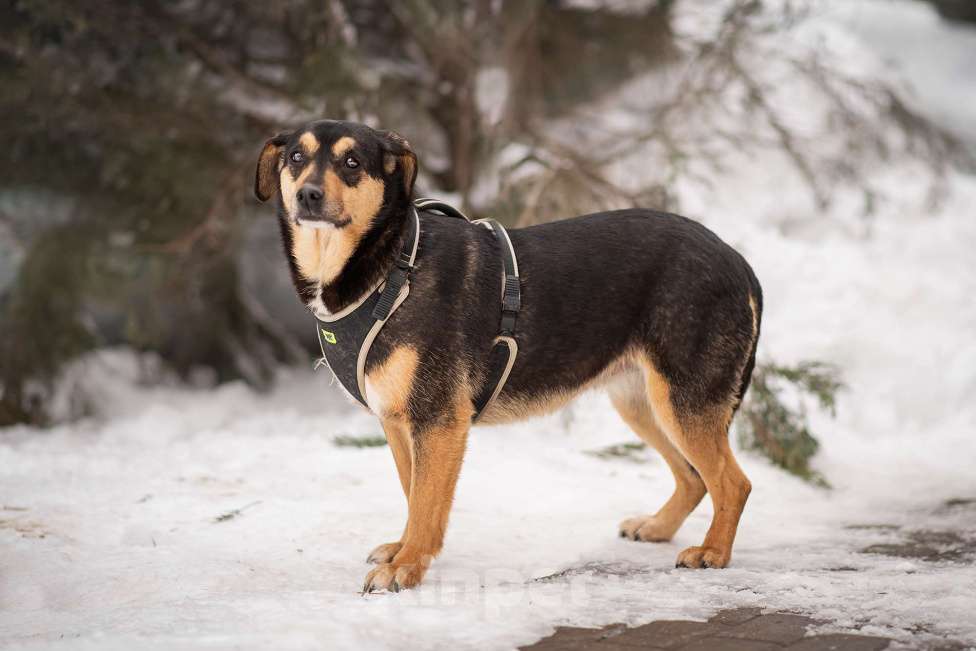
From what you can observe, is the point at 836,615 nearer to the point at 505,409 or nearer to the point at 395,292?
the point at 505,409

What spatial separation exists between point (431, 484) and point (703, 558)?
1.25m

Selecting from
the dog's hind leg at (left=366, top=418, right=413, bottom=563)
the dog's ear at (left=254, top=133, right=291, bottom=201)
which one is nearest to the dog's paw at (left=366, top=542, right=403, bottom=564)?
the dog's hind leg at (left=366, top=418, right=413, bottom=563)

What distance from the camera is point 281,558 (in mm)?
4180

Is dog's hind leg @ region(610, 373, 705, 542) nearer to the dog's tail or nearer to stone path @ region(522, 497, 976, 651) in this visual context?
the dog's tail

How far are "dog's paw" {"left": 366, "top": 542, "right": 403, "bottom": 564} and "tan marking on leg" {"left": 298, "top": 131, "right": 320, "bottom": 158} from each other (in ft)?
5.61

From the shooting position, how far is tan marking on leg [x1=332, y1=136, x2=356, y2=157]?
149 inches

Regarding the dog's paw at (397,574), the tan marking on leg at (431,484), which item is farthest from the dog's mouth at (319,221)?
the dog's paw at (397,574)

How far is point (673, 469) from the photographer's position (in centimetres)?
476

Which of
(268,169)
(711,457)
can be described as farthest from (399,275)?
(711,457)

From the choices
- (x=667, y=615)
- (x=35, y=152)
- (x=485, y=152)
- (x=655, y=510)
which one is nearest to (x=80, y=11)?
(x=35, y=152)

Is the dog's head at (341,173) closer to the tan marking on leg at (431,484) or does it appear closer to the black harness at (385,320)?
the black harness at (385,320)

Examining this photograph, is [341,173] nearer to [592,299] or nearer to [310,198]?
[310,198]

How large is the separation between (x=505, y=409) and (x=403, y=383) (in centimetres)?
59

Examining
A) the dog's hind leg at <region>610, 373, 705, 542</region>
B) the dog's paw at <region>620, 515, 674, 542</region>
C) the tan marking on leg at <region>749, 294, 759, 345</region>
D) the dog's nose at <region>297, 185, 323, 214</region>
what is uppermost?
the dog's nose at <region>297, 185, 323, 214</region>
